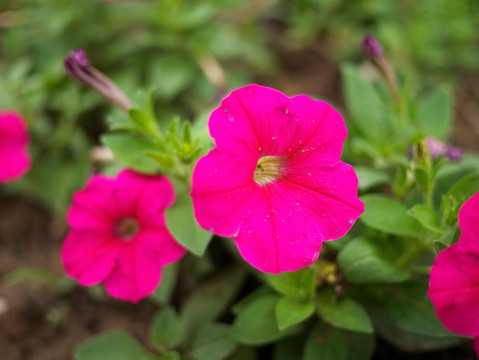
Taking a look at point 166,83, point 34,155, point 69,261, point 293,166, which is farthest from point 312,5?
point 69,261

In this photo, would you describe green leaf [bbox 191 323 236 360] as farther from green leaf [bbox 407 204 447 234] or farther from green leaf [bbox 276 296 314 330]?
green leaf [bbox 407 204 447 234]

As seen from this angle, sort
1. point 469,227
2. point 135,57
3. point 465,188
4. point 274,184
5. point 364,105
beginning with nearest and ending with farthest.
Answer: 1. point 469,227
2. point 274,184
3. point 465,188
4. point 364,105
5. point 135,57

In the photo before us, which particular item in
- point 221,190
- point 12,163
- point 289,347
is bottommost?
point 289,347

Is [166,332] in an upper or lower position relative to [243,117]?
lower

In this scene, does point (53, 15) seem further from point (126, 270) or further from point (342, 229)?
point (342, 229)

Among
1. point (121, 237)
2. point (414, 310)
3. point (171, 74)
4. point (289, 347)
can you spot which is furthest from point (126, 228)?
point (171, 74)

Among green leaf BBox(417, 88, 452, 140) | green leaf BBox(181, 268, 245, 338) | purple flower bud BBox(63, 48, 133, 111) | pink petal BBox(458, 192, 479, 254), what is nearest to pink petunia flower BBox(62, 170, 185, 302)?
purple flower bud BBox(63, 48, 133, 111)

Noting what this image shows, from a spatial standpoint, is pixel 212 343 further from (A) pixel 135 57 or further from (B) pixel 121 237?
(A) pixel 135 57

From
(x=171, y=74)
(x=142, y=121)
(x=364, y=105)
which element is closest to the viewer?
(x=142, y=121)
